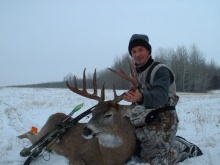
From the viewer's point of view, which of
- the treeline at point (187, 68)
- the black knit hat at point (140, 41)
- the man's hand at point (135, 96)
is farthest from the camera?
the treeline at point (187, 68)

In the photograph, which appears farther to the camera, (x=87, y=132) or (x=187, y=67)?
(x=187, y=67)

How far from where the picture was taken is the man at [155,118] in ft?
13.4

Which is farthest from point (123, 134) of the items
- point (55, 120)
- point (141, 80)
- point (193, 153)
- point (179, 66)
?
point (179, 66)

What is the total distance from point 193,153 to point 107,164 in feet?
4.91

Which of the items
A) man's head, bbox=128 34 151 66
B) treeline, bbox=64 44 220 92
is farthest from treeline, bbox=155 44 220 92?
man's head, bbox=128 34 151 66

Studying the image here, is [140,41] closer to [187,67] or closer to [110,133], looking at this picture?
[110,133]

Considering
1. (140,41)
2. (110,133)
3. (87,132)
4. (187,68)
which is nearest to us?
(87,132)

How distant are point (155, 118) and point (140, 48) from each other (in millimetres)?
1199

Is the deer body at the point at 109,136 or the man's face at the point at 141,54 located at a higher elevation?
the man's face at the point at 141,54

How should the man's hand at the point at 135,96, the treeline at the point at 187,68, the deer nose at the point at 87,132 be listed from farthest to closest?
the treeline at the point at 187,68 → the deer nose at the point at 87,132 → the man's hand at the point at 135,96

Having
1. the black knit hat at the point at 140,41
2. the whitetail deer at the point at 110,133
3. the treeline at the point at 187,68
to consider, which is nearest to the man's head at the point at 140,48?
the black knit hat at the point at 140,41

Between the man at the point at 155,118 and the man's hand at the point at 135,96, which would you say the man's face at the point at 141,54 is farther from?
the man's hand at the point at 135,96

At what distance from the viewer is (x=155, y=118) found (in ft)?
14.0

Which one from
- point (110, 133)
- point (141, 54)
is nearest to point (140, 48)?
point (141, 54)
